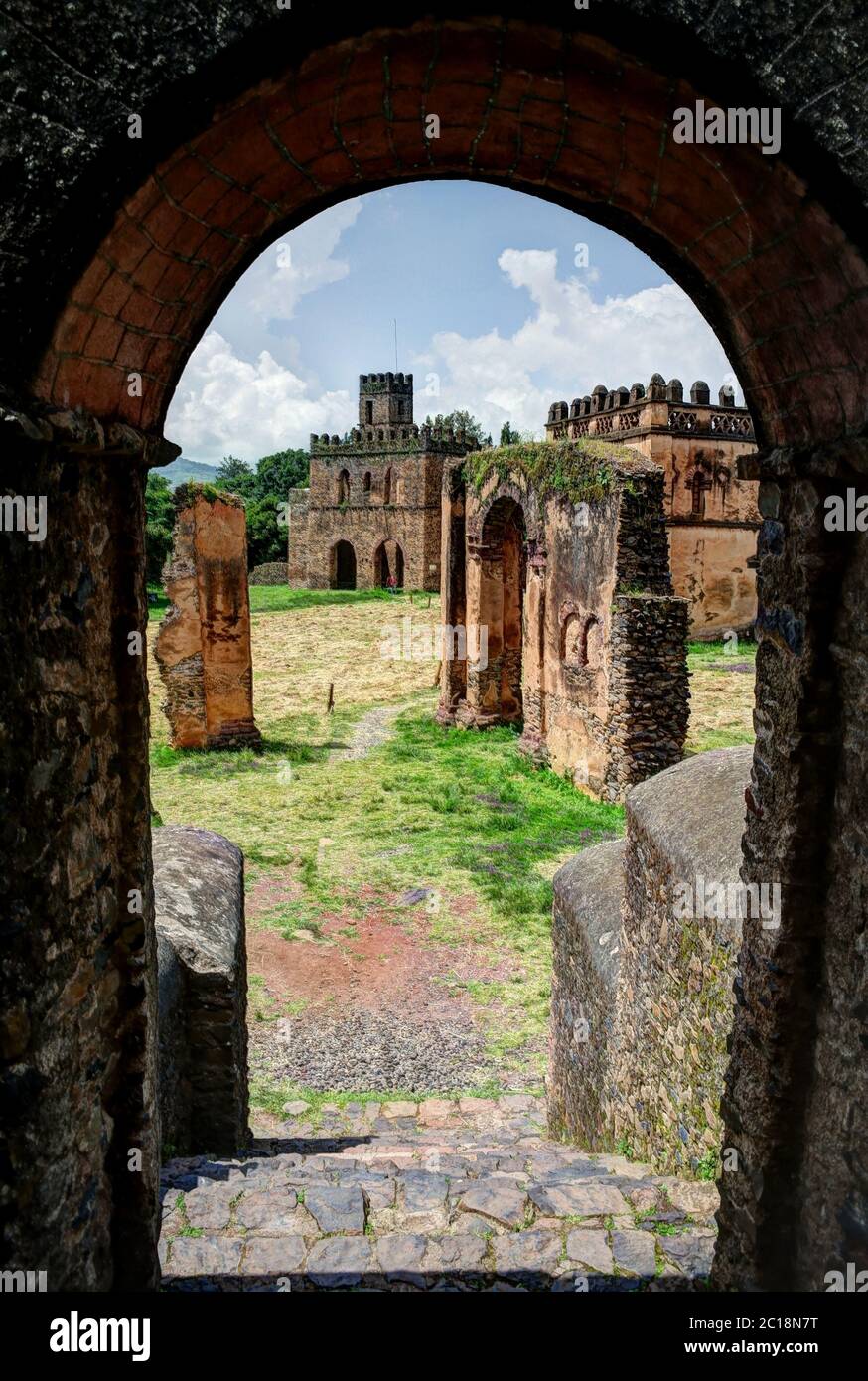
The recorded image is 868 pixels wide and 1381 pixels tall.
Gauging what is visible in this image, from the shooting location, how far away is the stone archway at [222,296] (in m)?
2.26

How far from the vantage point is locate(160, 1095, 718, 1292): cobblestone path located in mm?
3623

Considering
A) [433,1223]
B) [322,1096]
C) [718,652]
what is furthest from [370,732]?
[433,1223]

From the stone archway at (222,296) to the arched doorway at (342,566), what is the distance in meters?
42.8

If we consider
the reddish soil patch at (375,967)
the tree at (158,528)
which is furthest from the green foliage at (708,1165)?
the tree at (158,528)

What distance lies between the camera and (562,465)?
1432cm

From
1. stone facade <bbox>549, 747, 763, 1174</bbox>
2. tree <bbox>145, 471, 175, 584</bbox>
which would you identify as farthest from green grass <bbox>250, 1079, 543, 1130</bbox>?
tree <bbox>145, 471, 175, 584</bbox>

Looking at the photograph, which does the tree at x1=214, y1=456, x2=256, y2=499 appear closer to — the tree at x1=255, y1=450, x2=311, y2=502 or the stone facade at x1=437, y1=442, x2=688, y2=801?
the tree at x1=255, y1=450, x2=311, y2=502

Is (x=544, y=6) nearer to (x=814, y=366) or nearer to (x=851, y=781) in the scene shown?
(x=814, y=366)

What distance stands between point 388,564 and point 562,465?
3009cm

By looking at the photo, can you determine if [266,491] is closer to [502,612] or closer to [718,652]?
[718,652]

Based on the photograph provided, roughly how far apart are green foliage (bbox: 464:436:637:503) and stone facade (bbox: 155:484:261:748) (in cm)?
463

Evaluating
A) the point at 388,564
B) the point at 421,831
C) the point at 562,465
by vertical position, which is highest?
the point at 388,564

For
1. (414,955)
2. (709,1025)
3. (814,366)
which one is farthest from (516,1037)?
(814,366)

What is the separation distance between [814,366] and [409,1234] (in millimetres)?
3629
